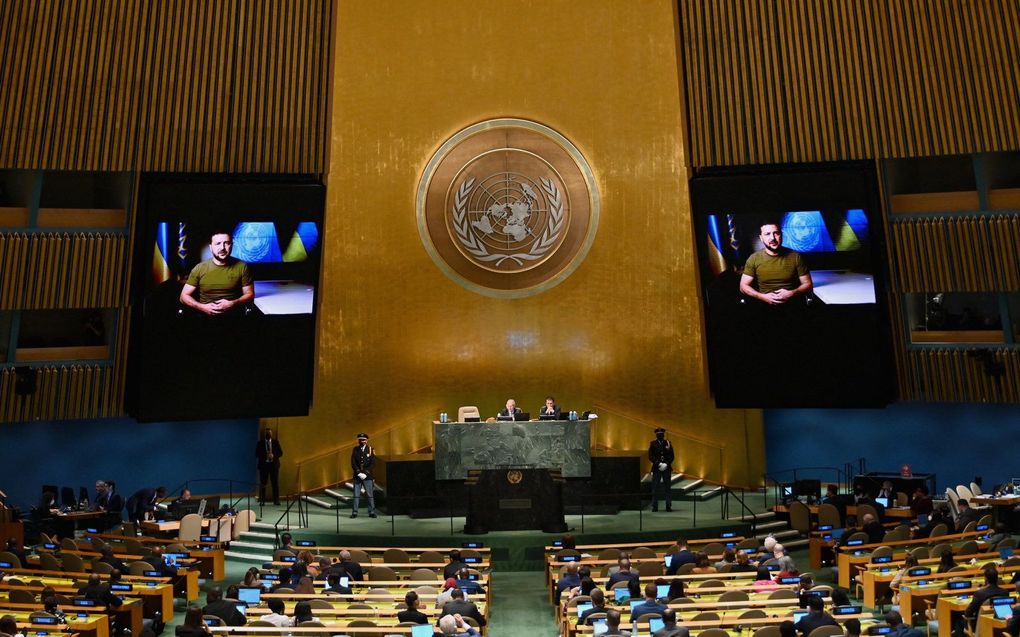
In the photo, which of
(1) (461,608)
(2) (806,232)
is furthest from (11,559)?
(2) (806,232)

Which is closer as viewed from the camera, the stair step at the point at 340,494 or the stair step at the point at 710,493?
the stair step at the point at 340,494

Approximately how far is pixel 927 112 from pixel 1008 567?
745 centimetres

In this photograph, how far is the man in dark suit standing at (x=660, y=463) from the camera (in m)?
18.3

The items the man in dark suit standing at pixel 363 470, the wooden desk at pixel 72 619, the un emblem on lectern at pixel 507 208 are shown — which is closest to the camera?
the wooden desk at pixel 72 619

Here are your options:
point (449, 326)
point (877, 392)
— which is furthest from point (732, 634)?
point (449, 326)

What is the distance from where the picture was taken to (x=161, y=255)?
1686 cm

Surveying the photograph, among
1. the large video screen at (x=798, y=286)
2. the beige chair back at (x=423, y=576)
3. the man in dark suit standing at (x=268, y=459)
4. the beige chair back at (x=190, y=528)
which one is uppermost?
the large video screen at (x=798, y=286)

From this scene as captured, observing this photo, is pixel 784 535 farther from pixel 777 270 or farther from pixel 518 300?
pixel 518 300

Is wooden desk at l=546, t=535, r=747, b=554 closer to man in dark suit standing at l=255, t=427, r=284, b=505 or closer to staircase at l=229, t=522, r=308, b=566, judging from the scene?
staircase at l=229, t=522, r=308, b=566

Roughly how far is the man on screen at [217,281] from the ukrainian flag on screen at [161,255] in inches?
14.3

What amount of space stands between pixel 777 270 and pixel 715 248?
0.97m

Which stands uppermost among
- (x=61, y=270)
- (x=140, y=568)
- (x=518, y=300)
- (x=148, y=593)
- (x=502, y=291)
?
(x=502, y=291)

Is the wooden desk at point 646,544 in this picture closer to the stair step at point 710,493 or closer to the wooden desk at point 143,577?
the stair step at point 710,493

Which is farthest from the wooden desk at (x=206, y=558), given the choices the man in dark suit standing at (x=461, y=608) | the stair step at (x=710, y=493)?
the stair step at (x=710, y=493)
